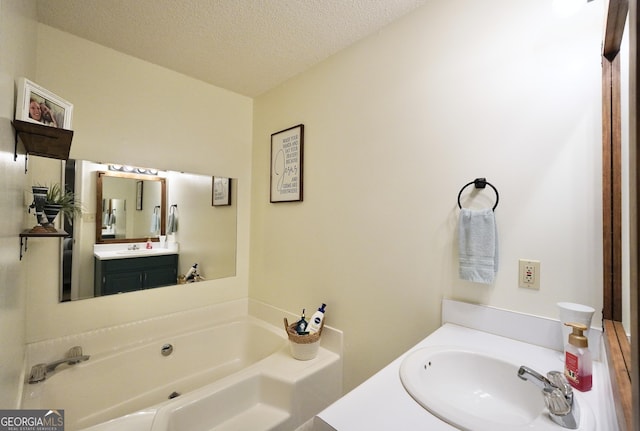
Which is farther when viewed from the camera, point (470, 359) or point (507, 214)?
point (507, 214)

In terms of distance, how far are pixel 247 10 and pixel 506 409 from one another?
2.12m

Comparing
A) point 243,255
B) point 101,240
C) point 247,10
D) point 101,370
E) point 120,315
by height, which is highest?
point 247,10

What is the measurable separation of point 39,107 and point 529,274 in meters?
2.00

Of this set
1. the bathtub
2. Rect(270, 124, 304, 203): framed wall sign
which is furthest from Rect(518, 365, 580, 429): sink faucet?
Rect(270, 124, 304, 203): framed wall sign

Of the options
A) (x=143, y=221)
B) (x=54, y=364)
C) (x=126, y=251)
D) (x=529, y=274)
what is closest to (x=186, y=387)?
(x=54, y=364)

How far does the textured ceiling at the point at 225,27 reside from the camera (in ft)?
4.93

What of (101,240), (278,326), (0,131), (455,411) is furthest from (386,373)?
(101,240)

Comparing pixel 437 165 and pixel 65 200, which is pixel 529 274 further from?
pixel 65 200

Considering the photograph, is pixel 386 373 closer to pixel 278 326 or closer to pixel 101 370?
pixel 278 326

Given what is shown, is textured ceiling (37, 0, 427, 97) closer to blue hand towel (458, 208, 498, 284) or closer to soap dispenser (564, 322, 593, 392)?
blue hand towel (458, 208, 498, 284)

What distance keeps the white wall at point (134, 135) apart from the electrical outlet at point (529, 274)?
2.06 m

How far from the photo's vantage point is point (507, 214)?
47.4 inches

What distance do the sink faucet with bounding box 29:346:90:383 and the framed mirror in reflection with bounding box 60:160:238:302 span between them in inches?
12.2

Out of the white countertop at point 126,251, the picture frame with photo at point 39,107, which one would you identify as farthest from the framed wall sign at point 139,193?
the picture frame with photo at point 39,107
